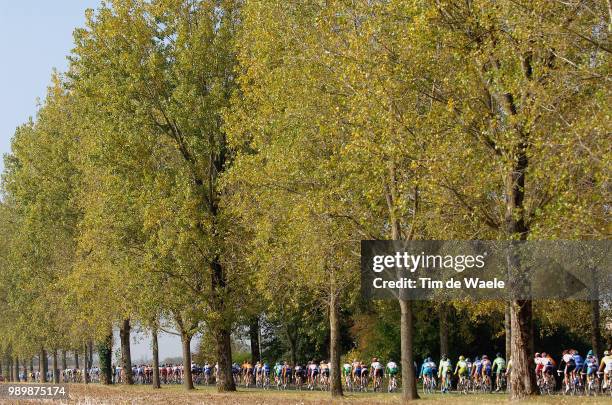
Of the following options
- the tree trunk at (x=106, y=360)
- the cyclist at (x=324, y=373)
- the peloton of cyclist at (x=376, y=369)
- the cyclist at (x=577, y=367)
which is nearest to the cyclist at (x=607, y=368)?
the cyclist at (x=577, y=367)

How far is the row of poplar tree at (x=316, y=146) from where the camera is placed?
23.7 meters

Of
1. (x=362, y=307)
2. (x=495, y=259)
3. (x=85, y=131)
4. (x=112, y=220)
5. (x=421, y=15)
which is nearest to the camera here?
(x=421, y=15)

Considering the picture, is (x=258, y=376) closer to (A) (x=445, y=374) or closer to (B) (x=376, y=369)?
(B) (x=376, y=369)

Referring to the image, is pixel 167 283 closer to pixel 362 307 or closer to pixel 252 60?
pixel 252 60

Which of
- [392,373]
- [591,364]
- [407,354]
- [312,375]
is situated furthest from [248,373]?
[407,354]

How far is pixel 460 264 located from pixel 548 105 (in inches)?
436

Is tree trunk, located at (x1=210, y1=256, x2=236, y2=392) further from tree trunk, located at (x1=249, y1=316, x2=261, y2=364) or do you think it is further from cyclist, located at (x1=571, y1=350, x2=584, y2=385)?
tree trunk, located at (x1=249, y1=316, x2=261, y2=364)

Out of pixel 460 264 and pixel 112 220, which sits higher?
pixel 112 220

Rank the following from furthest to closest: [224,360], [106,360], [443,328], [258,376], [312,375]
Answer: [106,360] → [258,376] → [312,375] → [443,328] → [224,360]

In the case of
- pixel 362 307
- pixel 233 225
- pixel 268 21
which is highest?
pixel 268 21

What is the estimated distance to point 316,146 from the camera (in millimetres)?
34156

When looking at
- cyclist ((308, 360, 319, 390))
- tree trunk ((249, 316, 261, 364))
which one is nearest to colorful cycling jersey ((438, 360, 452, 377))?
cyclist ((308, 360, 319, 390))

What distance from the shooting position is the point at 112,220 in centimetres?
4344

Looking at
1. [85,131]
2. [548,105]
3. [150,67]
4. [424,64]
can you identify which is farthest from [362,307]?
[548,105]
